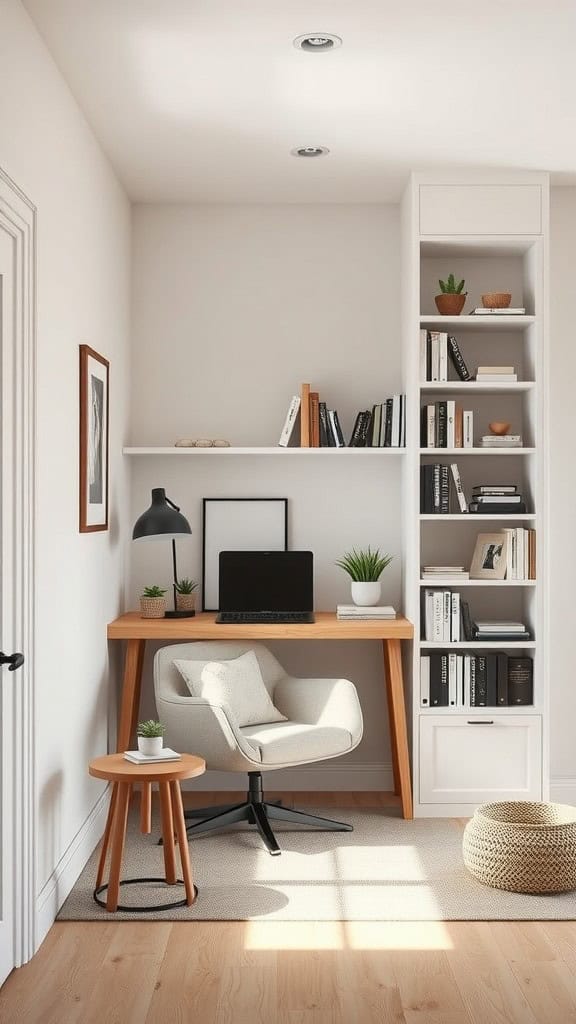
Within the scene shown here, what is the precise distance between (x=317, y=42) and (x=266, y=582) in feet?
7.56

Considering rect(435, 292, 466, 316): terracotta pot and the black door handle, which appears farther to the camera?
rect(435, 292, 466, 316): terracotta pot

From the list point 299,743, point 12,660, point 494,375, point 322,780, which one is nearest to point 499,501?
point 494,375

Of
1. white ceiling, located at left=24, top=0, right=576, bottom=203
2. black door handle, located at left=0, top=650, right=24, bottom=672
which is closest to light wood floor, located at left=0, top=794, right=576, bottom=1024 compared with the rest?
black door handle, located at left=0, top=650, right=24, bottom=672

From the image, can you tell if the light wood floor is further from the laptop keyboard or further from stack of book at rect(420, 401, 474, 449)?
stack of book at rect(420, 401, 474, 449)

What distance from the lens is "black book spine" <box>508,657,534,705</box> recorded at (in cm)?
457

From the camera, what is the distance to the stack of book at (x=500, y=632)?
180 inches

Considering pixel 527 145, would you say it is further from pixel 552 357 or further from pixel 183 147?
pixel 183 147

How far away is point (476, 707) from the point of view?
4.58 m

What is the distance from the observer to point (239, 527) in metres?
5.00

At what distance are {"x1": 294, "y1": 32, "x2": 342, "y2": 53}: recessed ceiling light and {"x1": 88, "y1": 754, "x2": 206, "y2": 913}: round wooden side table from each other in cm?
233

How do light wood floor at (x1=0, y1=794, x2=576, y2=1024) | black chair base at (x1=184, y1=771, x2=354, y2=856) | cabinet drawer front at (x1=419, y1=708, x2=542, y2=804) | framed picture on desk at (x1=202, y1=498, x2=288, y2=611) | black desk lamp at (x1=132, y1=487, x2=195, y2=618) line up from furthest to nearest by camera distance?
framed picture on desk at (x1=202, y1=498, x2=288, y2=611) < cabinet drawer front at (x1=419, y1=708, x2=542, y2=804) < black desk lamp at (x1=132, y1=487, x2=195, y2=618) < black chair base at (x1=184, y1=771, x2=354, y2=856) < light wood floor at (x1=0, y1=794, x2=576, y2=1024)

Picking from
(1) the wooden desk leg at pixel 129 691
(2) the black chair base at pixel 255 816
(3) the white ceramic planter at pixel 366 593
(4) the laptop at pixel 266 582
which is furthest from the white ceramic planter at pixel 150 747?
(3) the white ceramic planter at pixel 366 593

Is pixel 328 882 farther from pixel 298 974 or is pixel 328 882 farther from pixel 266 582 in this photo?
pixel 266 582

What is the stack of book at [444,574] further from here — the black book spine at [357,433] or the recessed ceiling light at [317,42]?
the recessed ceiling light at [317,42]
